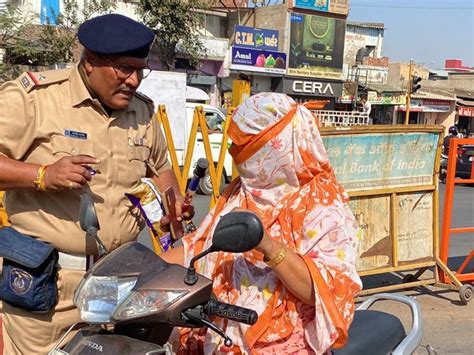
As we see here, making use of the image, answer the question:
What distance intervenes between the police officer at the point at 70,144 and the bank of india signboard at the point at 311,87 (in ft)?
77.9

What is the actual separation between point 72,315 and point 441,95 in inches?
1368

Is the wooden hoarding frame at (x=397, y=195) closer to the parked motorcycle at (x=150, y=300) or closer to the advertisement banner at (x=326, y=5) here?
the parked motorcycle at (x=150, y=300)

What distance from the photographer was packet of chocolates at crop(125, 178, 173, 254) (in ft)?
7.68

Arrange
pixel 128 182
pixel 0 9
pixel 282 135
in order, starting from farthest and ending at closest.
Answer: pixel 0 9 → pixel 128 182 → pixel 282 135

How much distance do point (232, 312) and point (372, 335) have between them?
41.0 inches

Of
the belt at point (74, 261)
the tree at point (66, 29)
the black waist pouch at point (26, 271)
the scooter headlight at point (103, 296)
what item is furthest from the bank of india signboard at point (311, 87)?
the scooter headlight at point (103, 296)

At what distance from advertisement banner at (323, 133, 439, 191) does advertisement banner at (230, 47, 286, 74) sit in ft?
62.6

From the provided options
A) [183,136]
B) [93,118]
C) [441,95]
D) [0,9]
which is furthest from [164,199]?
[441,95]

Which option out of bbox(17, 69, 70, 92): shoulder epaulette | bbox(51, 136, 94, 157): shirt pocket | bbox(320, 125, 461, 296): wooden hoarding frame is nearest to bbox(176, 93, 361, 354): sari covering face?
bbox(51, 136, 94, 157): shirt pocket

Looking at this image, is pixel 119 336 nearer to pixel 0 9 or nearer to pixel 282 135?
pixel 282 135

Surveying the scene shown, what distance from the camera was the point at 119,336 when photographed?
60.3 inches

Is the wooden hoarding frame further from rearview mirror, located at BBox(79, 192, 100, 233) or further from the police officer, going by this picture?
rearview mirror, located at BBox(79, 192, 100, 233)

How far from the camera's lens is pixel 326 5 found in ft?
90.6

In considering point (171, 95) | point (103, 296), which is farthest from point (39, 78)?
point (171, 95)
